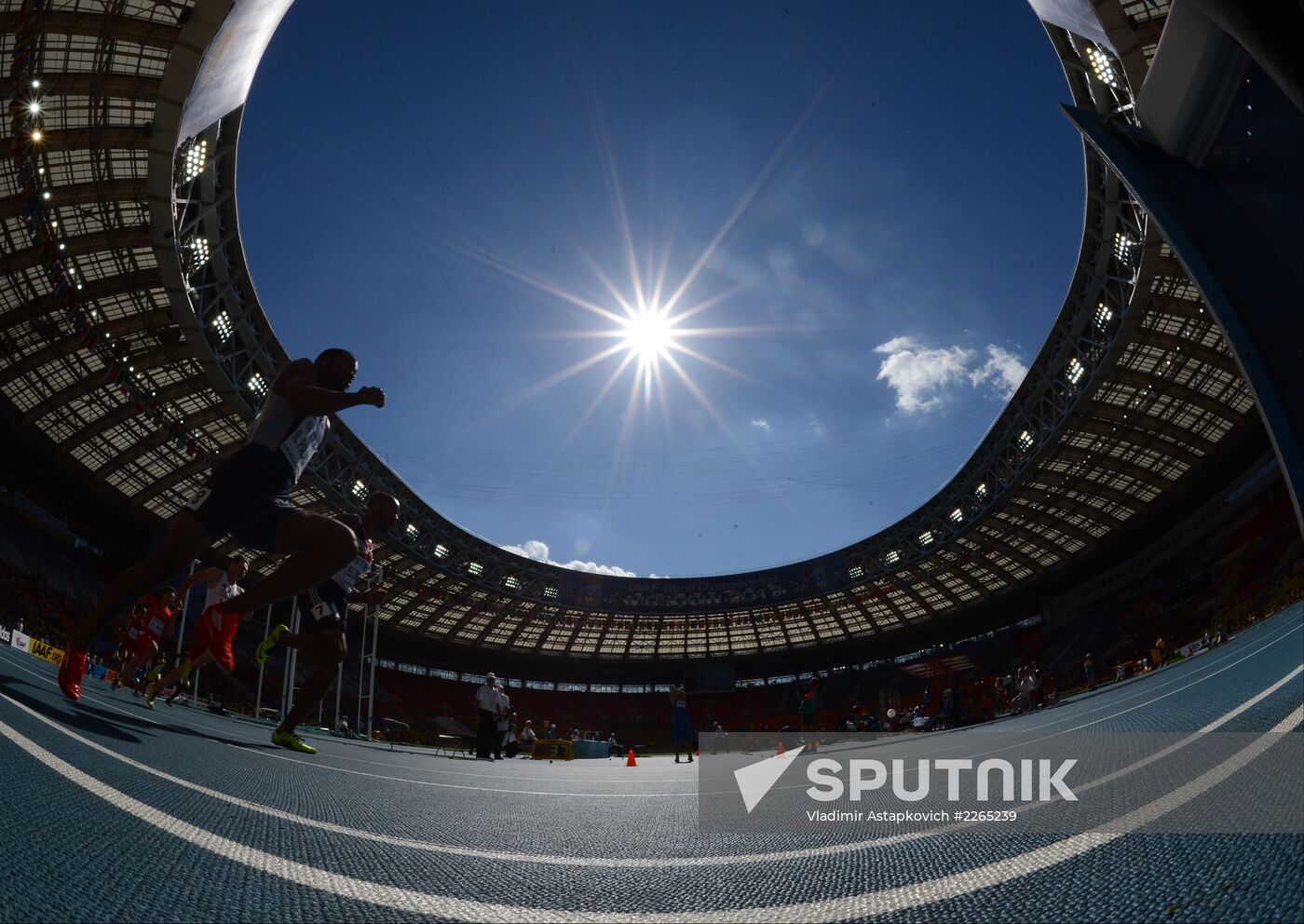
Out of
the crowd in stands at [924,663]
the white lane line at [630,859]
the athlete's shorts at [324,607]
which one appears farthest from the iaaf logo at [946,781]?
the crowd in stands at [924,663]

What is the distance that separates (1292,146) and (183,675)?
8.82 metres

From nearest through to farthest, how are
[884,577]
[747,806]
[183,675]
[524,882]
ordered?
[524,882]
[747,806]
[183,675]
[884,577]

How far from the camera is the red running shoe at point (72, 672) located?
2.86 m

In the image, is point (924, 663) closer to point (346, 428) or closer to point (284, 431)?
point (346, 428)

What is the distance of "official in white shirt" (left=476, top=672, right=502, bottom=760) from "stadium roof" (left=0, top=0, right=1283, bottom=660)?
909cm

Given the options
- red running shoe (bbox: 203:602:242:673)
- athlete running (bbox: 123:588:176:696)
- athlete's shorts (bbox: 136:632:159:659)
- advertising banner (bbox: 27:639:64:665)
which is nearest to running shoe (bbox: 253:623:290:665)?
red running shoe (bbox: 203:602:242:673)

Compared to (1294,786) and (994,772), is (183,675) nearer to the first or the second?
(994,772)

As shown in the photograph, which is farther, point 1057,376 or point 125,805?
point 1057,376

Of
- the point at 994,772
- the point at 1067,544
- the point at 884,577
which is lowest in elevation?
the point at 994,772

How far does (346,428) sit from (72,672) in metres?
20.9

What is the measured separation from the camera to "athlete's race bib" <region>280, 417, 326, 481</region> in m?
2.30

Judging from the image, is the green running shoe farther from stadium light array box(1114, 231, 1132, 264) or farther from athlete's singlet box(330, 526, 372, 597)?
stadium light array box(1114, 231, 1132, 264)

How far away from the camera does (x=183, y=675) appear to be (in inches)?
265

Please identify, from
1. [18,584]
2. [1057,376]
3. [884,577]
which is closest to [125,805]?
[1057,376]
